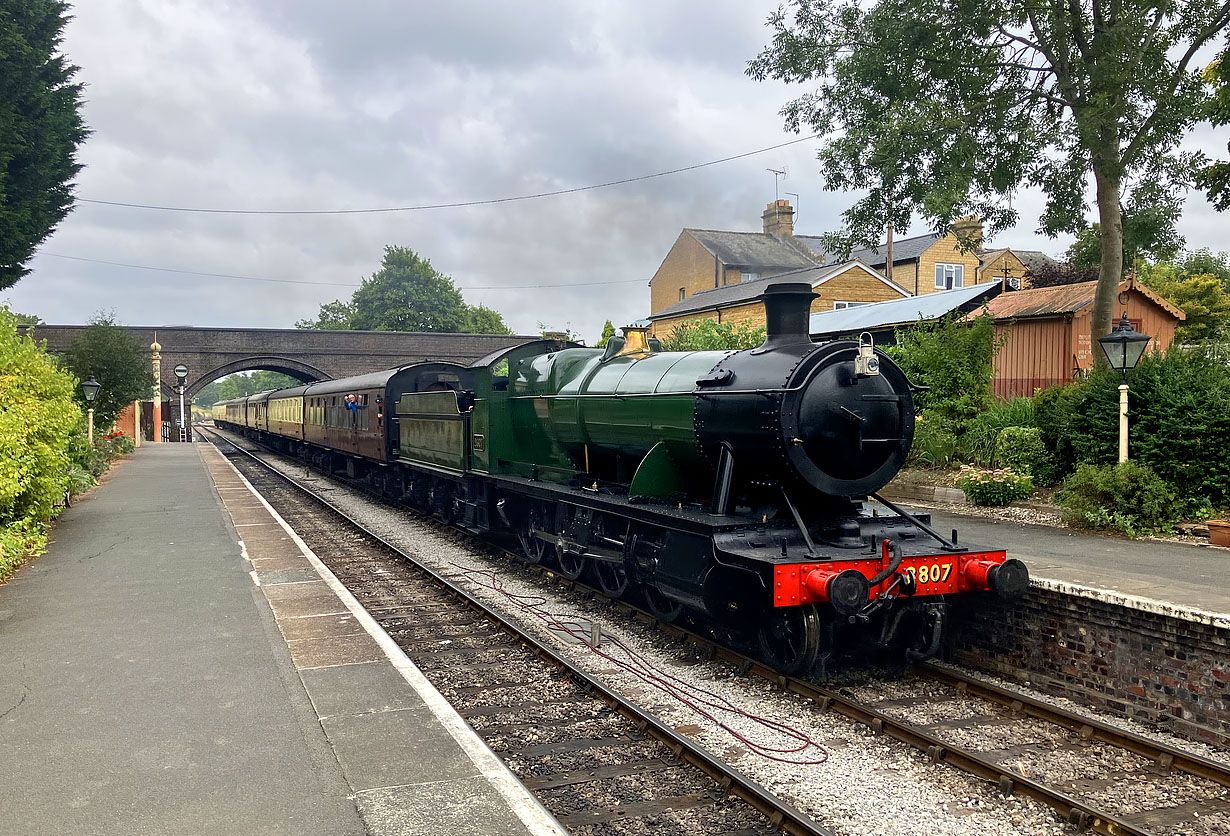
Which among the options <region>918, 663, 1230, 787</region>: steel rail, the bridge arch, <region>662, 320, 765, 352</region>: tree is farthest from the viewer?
the bridge arch

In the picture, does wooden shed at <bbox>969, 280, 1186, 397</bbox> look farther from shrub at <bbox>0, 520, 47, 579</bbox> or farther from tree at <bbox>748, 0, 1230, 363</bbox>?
shrub at <bbox>0, 520, 47, 579</bbox>

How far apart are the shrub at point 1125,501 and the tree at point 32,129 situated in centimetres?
1997

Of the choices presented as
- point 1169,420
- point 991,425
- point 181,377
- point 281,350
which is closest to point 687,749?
point 1169,420

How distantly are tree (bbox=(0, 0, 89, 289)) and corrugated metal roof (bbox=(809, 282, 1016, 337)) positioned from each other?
1857cm

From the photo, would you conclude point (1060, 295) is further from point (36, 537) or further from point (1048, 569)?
point (36, 537)

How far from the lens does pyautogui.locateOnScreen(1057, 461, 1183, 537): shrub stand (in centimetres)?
1066

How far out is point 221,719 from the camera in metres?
5.34

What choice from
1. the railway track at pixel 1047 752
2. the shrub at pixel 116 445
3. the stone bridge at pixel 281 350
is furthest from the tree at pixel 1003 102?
the stone bridge at pixel 281 350

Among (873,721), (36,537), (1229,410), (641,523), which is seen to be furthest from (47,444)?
(1229,410)

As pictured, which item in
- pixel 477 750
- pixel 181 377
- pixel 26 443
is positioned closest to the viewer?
pixel 477 750

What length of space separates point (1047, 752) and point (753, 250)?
1786 inches

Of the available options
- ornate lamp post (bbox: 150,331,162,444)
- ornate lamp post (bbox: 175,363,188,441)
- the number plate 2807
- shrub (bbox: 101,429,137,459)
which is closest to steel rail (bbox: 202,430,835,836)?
the number plate 2807

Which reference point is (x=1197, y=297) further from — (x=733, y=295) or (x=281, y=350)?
(x=281, y=350)

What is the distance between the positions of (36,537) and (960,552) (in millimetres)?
11272
